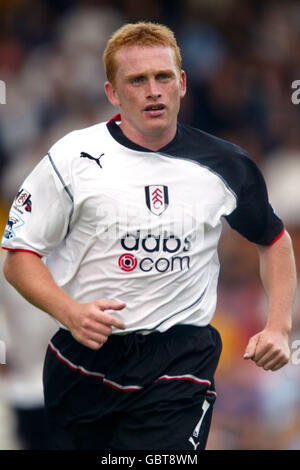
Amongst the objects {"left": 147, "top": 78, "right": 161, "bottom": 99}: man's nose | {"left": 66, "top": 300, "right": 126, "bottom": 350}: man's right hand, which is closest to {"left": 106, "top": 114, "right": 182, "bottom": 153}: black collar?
{"left": 147, "top": 78, "right": 161, "bottom": 99}: man's nose

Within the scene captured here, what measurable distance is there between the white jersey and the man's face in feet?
0.49

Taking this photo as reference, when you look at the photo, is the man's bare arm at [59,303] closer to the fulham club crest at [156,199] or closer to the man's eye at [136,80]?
the fulham club crest at [156,199]

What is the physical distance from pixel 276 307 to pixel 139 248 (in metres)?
0.74

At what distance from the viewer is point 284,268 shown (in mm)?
4633

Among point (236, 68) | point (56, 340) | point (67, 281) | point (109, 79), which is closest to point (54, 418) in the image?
point (56, 340)

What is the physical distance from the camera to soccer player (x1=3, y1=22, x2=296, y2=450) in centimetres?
423

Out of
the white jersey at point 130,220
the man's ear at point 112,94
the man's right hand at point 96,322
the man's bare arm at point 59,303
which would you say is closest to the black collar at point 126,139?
the white jersey at point 130,220

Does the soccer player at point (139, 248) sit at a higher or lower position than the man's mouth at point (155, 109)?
lower

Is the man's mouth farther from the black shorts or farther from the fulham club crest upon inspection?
the black shorts

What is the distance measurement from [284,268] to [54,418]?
4.44 feet

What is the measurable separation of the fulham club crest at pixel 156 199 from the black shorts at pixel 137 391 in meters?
0.57

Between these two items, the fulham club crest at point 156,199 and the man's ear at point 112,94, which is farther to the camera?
the man's ear at point 112,94

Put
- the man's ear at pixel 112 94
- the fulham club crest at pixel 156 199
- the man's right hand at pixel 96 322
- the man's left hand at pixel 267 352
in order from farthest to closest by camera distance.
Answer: the man's ear at pixel 112 94 → the fulham club crest at pixel 156 199 → the man's left hand at pixel 267 352 → the man's right hand at pixel 96 322

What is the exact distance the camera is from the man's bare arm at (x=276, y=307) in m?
4.17
